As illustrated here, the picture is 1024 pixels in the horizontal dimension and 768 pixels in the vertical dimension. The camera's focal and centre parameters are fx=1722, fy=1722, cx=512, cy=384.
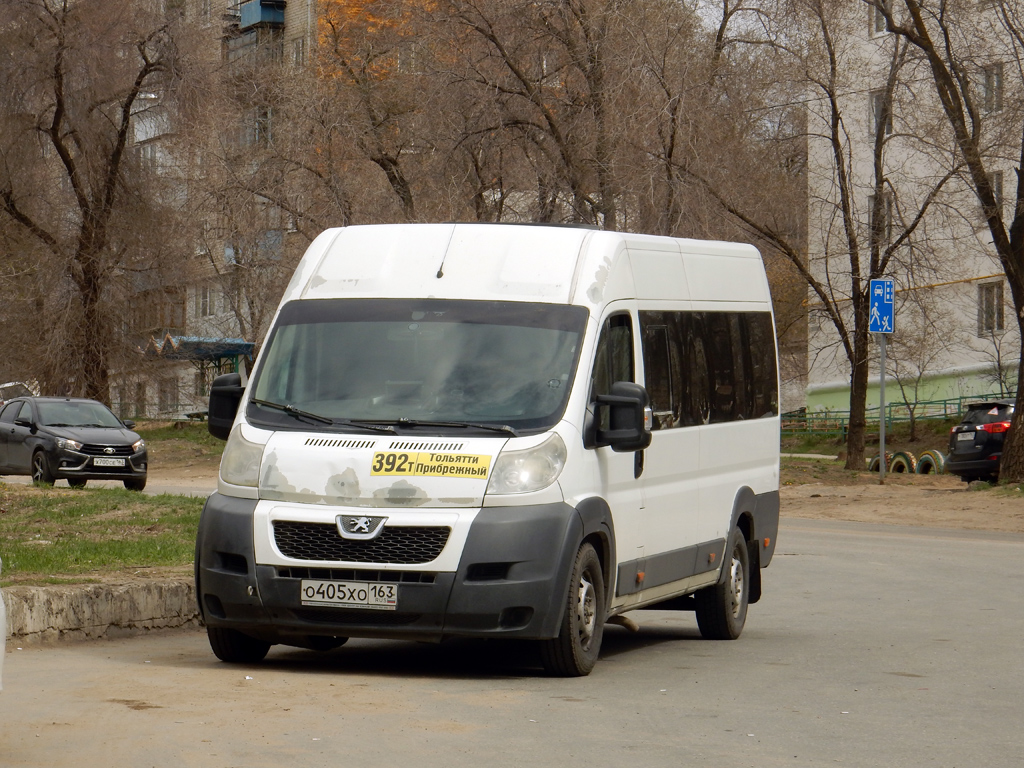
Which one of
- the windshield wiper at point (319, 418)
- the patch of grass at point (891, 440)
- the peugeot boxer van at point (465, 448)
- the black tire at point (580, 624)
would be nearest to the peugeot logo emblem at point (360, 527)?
A: the peugeot boxer van at point (465, 448)

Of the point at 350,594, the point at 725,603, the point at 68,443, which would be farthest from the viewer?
the point at 68,443

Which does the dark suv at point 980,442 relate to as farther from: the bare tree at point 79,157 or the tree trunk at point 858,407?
the bare tree at point 79,157

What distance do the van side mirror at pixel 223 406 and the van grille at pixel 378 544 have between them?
1.21 meters

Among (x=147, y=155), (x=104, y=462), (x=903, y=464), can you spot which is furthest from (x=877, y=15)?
(x=147, y=155)

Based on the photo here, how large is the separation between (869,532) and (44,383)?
77.5ft

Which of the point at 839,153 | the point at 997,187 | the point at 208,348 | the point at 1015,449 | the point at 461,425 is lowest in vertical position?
the point at 1015,449

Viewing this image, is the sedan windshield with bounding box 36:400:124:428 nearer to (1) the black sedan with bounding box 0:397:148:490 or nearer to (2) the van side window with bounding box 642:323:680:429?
(1) the black sedan with bounding box 0:397:148:490

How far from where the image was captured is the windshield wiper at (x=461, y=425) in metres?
9.01

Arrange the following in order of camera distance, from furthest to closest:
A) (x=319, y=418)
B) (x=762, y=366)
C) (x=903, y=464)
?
(x=903, y=464), (x=762, y=366), (x=319, y=418)

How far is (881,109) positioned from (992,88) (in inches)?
169

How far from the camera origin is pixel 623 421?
9.27 meters

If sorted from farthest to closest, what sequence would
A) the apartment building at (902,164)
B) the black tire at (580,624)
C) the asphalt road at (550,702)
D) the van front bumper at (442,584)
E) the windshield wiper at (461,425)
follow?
the apartment building at (902,164) → the windshield wiper at (461,425) → the black tire at (580,624) → the van front bumper at (442,584) → the asphalt road at (550,702)

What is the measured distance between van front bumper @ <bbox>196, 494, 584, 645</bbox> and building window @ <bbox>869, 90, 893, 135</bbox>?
964 inches

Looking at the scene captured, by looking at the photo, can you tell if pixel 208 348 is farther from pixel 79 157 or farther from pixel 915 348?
pixel 915 348
